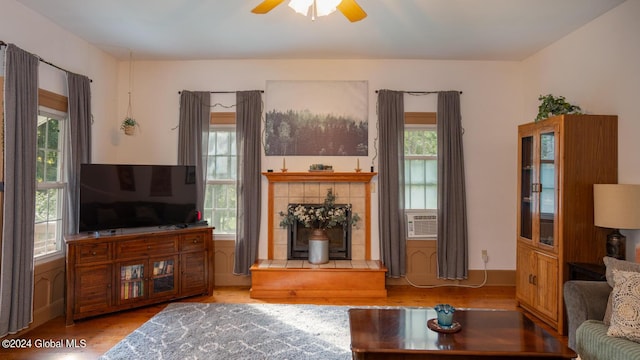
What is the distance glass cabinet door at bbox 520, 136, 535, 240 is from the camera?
3852 mm

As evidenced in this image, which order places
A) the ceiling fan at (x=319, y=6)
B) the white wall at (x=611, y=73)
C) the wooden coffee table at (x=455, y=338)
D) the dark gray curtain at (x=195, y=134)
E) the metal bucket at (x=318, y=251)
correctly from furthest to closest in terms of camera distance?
the dark gray curtain at (x=195, y=134) < the metal bucket at (x=318, y=251) < the white wall at (x=611, y=73) < the ceiling fan at (x=319, y=6) < the wooden coffee table at (x=455, y=338)

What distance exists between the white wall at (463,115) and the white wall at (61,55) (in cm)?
24

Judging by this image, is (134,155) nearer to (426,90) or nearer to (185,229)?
(185,229)

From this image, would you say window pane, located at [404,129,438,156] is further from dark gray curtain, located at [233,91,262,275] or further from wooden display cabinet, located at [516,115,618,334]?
dark gray curtain, located at [233,91,262,275]

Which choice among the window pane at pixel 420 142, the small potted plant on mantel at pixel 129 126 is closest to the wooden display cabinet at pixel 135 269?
the small potted plant on mantel at pixel 129 126

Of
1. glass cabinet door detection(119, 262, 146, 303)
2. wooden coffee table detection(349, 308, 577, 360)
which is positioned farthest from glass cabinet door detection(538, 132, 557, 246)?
glass cabinet door detection(119, 262, 146, 303)

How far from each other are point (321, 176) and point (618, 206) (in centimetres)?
294

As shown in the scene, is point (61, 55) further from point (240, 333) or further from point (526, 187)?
point (526, 187)

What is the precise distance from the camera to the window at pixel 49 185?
359cm

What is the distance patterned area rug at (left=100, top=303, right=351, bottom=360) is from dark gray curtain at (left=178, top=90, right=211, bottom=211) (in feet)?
5.00

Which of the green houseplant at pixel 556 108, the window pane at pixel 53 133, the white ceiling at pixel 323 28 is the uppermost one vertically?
the white ceiling at pixel 323 28

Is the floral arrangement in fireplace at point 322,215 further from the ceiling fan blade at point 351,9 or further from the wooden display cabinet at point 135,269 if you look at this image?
the ceiling fan blade at point 351,9

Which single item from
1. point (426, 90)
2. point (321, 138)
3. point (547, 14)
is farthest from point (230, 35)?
point (547, 14)

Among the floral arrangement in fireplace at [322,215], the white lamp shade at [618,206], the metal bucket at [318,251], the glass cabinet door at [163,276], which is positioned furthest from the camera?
the floral arrangement in fireplace at [322,215]
